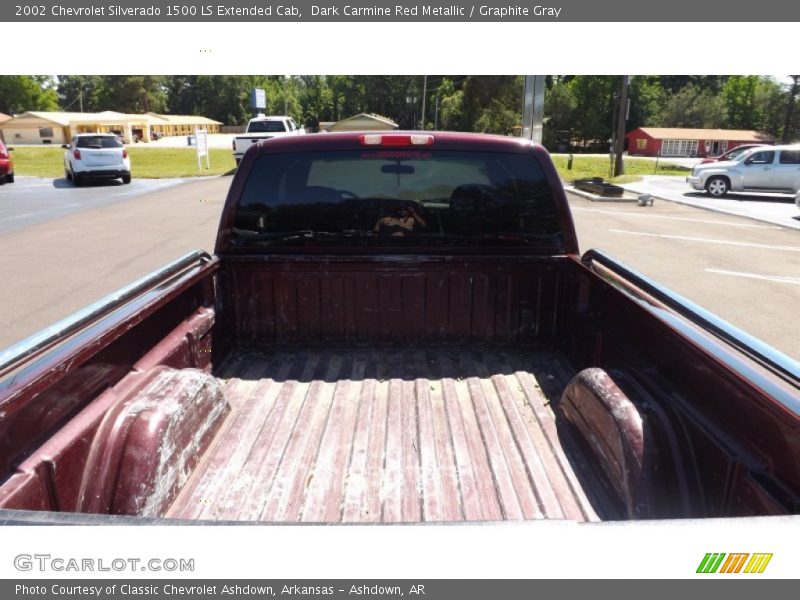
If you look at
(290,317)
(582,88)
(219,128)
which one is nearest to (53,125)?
(219,128)

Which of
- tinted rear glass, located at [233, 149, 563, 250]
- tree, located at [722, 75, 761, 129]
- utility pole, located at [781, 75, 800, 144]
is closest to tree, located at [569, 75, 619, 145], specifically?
tree, located at [722, 75, 761, 129]

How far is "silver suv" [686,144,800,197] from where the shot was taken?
861 inches

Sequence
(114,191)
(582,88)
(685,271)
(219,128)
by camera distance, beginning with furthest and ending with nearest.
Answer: (219,128)
(582,88)
(114,191)
(685,271)

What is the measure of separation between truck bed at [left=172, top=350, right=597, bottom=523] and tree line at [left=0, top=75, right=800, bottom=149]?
5262 centimetres

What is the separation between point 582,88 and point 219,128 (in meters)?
64.0

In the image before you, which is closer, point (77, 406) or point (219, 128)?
point (77, 406)

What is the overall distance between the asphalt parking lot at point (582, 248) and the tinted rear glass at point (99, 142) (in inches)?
223

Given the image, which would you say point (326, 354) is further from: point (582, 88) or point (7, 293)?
point (582, 88)

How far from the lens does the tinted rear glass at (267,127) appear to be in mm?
27750

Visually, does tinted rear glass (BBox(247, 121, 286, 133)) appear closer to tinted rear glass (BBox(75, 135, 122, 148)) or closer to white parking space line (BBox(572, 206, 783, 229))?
tinted rear glass (BBox(75, 135, 122, 148))

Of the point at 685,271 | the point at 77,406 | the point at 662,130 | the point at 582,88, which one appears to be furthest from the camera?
the point at 582,88

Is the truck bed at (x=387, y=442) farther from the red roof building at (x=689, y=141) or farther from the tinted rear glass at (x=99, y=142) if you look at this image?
the red roof building at (x=689, y=141)

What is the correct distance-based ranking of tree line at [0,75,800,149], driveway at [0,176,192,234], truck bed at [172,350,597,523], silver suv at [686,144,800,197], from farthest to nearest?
tree line at [0,75,800,149], silver suv at [686,144,800,197], driveway at [0,176,192,234], truck bed at [172,350,597,523]

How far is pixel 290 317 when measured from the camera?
378 centimetres
